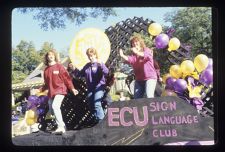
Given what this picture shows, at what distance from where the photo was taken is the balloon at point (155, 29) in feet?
14.5

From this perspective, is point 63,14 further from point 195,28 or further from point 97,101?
point 195,28

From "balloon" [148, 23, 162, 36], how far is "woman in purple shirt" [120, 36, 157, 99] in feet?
0.40

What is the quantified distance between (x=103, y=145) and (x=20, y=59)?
1.10 metres

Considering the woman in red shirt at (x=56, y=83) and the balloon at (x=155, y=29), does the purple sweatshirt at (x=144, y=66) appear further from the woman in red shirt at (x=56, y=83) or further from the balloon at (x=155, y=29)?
the woman in red shirt at (x=56, y=83)

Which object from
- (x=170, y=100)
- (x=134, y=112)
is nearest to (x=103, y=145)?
(x=134, y=112)

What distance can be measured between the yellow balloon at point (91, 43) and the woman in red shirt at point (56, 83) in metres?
0.16

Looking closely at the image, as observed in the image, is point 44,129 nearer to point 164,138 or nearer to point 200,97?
point 164,138

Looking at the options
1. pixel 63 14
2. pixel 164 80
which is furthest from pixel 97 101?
pixel 63 14

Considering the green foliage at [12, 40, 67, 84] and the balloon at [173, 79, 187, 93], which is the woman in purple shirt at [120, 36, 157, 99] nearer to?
the balloon at [173, 79, 187, 93]

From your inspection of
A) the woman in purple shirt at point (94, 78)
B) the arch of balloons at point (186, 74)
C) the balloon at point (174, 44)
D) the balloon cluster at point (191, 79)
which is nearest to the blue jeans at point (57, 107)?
the woman in purple shirt at point (94, 78)

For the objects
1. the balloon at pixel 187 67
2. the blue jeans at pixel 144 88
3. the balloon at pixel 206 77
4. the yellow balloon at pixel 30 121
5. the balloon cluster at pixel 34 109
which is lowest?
the yellow balloon at pixel 30 121

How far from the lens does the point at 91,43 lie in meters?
4.43

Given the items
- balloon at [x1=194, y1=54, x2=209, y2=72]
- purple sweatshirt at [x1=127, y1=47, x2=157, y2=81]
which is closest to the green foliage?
purple sweatshirt at [x1=127, y1=47, x2=157, y2=81]

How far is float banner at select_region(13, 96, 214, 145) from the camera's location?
173 inches
